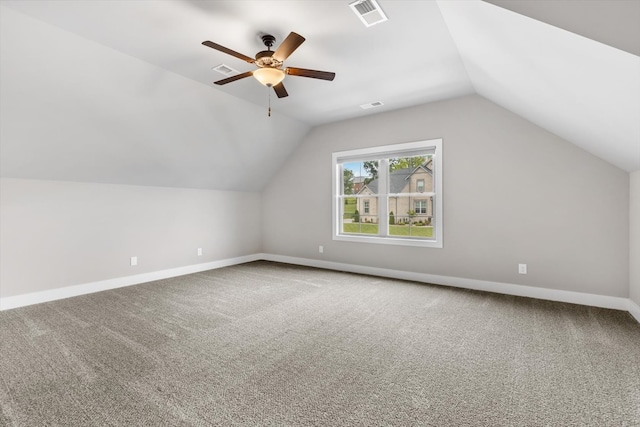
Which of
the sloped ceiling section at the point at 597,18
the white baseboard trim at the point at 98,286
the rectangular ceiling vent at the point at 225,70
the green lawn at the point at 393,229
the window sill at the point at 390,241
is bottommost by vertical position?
the white baseboard trim at the point at 98,286

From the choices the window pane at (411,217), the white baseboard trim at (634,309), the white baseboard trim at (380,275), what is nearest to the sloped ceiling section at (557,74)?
the white baseboard trim at (634,309)

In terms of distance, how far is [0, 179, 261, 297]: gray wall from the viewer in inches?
136

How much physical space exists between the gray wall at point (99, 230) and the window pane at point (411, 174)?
3259mm

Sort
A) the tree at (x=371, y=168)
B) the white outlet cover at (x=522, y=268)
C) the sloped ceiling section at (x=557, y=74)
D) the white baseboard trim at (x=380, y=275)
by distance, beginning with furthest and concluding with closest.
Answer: the tree at (x=371, y=168) < the white outlet cover at (x=522, y=268) < the white baseboard trim at (x=380, y=275) < the sloped ceiling section at (x=557, y=74)

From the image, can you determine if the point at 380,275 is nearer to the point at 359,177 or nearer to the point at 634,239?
the point at 359,177

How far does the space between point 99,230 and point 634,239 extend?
6.60 m

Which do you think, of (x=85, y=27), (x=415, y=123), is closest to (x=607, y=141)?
(x=415, y=123)

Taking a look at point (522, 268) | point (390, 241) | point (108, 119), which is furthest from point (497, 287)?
point (108, 119)

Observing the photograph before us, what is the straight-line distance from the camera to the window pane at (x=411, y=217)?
182 inches

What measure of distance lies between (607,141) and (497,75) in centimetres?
117

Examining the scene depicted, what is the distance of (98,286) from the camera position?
4090 mm

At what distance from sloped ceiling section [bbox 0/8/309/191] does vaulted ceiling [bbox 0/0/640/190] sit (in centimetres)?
1

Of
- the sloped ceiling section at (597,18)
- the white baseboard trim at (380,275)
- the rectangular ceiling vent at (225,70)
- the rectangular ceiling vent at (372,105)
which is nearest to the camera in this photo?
the sloped ceiling section at (597,18)

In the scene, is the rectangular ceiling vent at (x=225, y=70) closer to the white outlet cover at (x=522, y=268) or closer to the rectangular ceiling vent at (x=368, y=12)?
the rectangular ceiling vent at (x=368, y=12)
